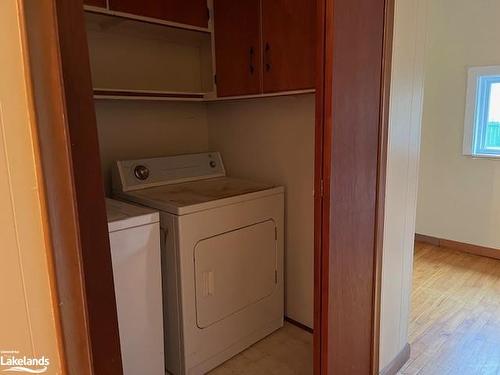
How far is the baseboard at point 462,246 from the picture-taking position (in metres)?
3.53

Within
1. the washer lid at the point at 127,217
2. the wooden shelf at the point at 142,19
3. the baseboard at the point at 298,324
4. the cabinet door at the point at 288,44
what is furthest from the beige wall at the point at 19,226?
the baseboard at the point at 298,324

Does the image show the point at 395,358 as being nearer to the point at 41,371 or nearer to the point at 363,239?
the point at 363,239

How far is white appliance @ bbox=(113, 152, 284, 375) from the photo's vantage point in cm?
185

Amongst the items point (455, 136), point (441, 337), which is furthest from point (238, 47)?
point (455, 136)

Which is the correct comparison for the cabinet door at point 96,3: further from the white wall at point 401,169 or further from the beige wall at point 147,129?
the white wall at point 401,169

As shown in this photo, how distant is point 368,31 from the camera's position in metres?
1.41

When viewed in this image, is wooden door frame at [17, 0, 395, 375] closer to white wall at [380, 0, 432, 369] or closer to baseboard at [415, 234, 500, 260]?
white wall at [380, 0, 432, 369]

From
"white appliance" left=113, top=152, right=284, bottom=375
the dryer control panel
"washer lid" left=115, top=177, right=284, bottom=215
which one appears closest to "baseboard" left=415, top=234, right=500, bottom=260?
"white appliance" left=113, top=152, right=284, bottom=375

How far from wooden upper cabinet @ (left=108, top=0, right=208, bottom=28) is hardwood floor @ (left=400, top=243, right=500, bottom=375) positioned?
2335 millimetres

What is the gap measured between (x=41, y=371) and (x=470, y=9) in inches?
160

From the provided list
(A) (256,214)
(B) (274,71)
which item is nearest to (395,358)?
(A) (256,214)

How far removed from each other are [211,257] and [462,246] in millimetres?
2942

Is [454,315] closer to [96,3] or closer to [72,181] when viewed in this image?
[72,181]

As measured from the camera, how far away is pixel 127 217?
1.61m
